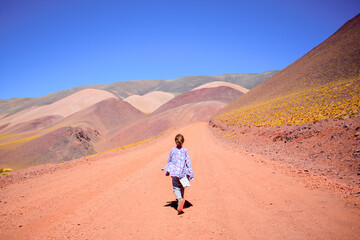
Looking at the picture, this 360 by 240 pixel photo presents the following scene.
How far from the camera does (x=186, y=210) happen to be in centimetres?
586

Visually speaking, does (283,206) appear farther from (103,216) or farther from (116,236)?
(103,216)

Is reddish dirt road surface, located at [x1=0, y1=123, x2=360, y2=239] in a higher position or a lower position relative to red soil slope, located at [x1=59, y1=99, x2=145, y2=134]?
lower

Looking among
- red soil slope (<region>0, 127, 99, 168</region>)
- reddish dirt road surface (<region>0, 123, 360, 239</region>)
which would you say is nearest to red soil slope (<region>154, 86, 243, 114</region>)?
red soil slope (<region>0, 127, 99, 168</region>)

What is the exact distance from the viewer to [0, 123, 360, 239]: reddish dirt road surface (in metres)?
4.57

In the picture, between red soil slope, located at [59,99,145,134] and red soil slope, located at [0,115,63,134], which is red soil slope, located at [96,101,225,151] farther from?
red soil slope, located at [0,115,63,134]

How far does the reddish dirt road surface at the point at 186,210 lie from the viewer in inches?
180

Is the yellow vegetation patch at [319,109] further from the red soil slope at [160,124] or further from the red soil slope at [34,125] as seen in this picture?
the red soil slope at [34,125]

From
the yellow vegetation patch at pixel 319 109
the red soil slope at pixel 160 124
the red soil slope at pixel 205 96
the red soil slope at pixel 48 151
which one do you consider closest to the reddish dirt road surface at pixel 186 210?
the yellow vegetation patch at pixel 319 109

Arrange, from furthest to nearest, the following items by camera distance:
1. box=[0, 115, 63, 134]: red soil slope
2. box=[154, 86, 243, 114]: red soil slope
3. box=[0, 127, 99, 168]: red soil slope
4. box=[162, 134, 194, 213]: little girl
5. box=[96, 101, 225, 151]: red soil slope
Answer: box=[154, 86, 243, 114]: red soil slope, box=[0, 115, 63, 134]: red soil slope, box=[96, 101, 225, 151]: red soil slope, box=[0, 127, 99, 168]: red soil slope, box=[162, 134, 194, 213]: little girl

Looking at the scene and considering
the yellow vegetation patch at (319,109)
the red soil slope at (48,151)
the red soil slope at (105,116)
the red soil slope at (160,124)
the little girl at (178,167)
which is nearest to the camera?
the little girl at (178,167)

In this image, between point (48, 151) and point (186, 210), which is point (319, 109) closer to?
point (186, 210)

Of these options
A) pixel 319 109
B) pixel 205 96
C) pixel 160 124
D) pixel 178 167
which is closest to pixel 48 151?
pixel 160 124

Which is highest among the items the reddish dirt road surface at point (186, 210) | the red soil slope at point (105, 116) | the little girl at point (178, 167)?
the red soil slope at point (105, 116)

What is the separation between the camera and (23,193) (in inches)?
336
